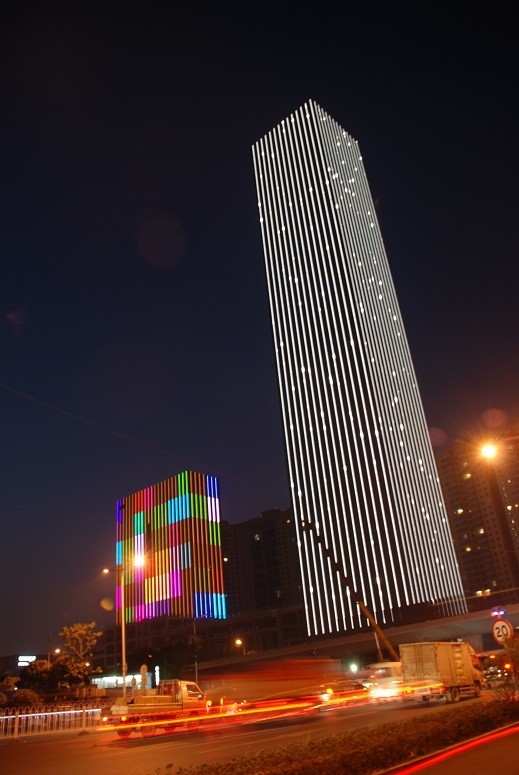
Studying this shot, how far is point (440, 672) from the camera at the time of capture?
26500 mm

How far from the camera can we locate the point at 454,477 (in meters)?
156

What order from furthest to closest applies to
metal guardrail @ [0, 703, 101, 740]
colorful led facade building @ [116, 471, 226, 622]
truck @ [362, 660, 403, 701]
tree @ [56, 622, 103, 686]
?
colorful led facade building @ [116, 471, 226, 622], tree @ [56, 622, 103, 686], truck @ [362, 660, 403, 701], metal guardrail @ [0, 703, 101, 740]

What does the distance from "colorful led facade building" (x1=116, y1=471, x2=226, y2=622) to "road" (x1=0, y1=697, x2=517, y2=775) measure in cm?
7803

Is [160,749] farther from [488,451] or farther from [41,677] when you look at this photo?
[41,677]

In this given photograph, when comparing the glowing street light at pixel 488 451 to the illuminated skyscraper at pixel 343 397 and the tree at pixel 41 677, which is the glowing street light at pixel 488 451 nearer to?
the tree at pixel 41 677

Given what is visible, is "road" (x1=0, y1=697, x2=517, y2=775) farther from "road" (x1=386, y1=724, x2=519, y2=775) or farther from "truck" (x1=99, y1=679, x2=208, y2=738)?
"truck" (x1=99, y1=679, x2=208, y2=738)

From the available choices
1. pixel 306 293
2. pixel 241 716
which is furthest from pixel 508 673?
pixel 306 293

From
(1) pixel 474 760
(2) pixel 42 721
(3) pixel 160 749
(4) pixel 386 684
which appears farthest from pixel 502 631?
(2) pixel 42 721

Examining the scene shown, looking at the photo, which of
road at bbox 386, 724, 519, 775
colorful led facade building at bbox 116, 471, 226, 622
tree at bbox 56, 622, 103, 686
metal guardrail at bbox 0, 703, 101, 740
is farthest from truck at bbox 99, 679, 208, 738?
colorful led facade building at bbox 116, 471, 226, 622

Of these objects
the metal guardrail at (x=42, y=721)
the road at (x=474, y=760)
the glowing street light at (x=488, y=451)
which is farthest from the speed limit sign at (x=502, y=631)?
the metal guardrail at (x=42, y=721)

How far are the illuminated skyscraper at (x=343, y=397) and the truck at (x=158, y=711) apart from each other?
73597 mm

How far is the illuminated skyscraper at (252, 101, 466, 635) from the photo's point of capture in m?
102

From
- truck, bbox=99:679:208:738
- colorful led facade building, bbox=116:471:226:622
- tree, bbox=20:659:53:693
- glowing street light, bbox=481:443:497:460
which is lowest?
truck, bbox=99:679:208:738

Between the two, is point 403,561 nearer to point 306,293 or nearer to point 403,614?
point 403,614
